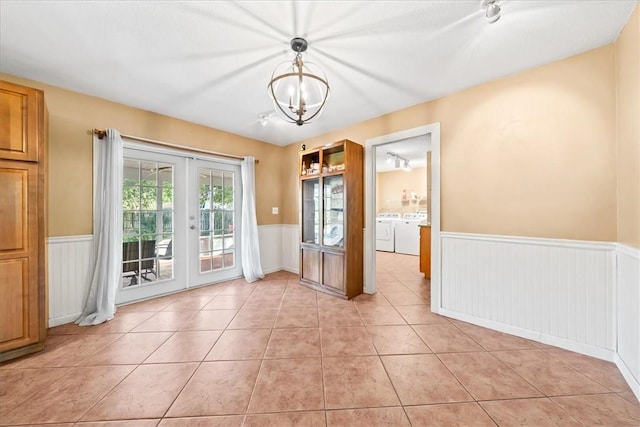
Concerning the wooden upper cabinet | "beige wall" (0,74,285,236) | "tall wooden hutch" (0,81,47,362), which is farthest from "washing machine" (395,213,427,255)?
the wooden upper cabinet

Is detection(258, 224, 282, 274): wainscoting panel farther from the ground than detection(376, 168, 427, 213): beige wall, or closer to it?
closer to it

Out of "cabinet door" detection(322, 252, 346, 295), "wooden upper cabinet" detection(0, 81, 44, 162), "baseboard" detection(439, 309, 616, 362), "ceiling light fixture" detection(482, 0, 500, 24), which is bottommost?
"baseboard" detection(439, 309, 616, 362)

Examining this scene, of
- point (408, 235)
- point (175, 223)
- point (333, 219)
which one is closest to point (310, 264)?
point (333, 219)

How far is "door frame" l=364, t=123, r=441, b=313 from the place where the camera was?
2760 mm

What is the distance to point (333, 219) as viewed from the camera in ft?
11.7

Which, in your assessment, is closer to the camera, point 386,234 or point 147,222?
point 147,222

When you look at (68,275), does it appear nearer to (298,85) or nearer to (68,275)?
(68,275)

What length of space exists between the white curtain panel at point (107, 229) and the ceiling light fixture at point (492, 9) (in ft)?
12.0

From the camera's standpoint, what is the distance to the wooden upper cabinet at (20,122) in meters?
1.89

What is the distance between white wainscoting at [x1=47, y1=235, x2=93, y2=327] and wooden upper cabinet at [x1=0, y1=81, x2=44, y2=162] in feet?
3.20

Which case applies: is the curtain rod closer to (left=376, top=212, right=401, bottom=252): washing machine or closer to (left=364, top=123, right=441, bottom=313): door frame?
(left=364, top=123, right=441, bottom=313): door frame

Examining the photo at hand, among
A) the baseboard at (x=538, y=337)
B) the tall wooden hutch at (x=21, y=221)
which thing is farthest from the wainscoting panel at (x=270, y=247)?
the baseboard at (x=538, y=337)

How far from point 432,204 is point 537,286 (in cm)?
120

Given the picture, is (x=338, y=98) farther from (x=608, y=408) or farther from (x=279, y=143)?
(x=608, y=408)
